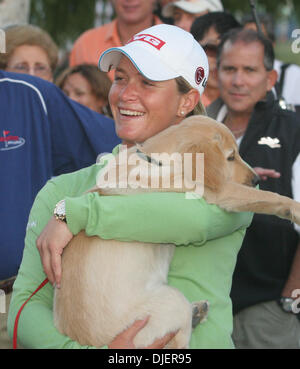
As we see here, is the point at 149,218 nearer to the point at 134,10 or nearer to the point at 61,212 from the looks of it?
the point at 61,212

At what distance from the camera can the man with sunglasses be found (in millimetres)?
5457

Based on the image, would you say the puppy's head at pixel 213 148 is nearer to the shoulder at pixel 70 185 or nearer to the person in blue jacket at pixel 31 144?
the shoulder at pixel 70 185

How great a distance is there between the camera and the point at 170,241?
2.46 meters

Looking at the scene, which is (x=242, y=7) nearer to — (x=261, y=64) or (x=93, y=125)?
(x=261, y=64)

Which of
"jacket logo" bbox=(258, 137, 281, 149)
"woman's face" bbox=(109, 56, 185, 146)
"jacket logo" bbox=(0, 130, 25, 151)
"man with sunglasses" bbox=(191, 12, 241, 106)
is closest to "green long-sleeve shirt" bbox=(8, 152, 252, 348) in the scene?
"woman's face" bbox=(109, 56, 185, 146)

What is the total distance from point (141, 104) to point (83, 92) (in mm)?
3045

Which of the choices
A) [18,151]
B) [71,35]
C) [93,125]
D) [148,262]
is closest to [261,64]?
[93,125]

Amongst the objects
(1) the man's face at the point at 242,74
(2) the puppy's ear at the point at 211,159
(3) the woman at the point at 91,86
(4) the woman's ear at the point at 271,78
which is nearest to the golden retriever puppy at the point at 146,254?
(2) the puppy's ear at the point at 211,159

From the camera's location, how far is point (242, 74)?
4.77m

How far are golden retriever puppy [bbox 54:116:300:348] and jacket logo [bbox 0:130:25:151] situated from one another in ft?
4.12

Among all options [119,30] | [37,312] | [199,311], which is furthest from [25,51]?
[199,311]

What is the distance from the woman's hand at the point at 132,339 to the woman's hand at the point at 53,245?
37cm

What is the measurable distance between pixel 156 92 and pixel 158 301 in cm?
103

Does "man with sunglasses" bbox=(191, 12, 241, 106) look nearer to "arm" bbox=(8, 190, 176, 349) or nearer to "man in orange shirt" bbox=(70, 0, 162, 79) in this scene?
"man in orange shirt" bbox=(70, 0, 162, 79)
